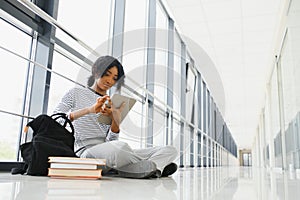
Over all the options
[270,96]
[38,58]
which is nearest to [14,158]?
[38,58]

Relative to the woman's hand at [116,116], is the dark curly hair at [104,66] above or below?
above

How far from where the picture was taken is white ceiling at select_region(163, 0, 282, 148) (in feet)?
9.83

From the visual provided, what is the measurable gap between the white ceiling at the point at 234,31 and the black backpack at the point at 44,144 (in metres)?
1.40

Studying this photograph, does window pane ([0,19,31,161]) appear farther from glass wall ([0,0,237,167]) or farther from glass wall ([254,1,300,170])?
glass wall ([254,1,300,170])

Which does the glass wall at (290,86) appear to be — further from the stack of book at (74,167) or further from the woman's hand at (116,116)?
the stack of book at (74,167)

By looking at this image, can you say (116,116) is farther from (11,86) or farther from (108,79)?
(11,86)

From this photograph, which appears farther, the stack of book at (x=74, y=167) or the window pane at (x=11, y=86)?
the window pane at (x=11, y=86)

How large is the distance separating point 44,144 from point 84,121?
21 cm

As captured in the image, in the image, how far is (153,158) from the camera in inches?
48.4

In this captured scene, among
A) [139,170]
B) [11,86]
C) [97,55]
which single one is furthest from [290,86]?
[11,86]

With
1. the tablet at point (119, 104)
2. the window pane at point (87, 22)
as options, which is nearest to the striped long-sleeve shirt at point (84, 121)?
the tablet at point (119, 104)

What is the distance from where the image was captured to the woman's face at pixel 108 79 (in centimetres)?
119

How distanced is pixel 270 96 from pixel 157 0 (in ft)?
10.2

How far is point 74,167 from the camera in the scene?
0.96m
